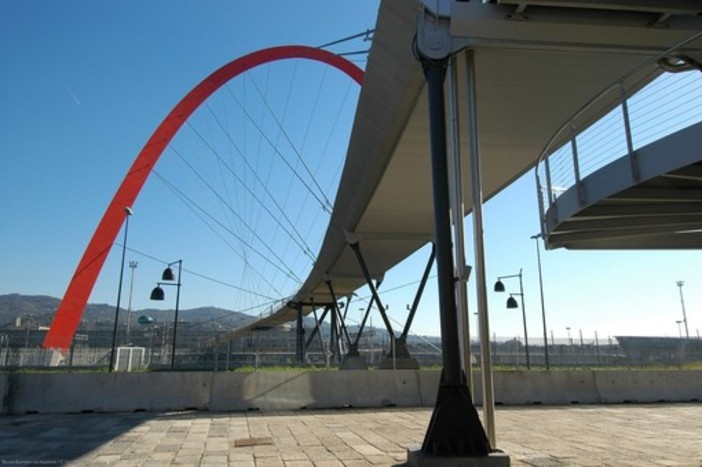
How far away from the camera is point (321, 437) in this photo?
35.0 feet

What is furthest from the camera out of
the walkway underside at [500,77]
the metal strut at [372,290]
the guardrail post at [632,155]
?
the metal strut at [372,290]

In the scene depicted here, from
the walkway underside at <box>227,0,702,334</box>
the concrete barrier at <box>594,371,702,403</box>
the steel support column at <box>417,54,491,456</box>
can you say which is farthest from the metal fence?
the steel support column at <box>417,54,491,456</box>

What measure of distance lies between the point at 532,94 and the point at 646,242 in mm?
4384

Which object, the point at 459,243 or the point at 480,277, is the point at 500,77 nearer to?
the point at 459,243

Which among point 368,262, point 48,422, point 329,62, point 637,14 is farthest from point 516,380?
point 329,62

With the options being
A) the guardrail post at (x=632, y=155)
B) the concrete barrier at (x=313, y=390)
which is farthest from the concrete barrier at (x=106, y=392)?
the guardrail post at (x=632, y=155)

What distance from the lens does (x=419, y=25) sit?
31.5 feet

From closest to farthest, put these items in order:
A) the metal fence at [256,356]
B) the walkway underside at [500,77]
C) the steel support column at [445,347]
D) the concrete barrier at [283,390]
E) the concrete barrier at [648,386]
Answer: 1. the steel support column at [445,347]
2. the walkway underside at [500,77]
3. the concrete barrier at [283,390]
4. the concrete barrier at [648,386]
5. the metal fence at [256,356]

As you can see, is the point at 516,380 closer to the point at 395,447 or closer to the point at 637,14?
the point at 395,447

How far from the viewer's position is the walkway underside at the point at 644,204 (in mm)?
7867

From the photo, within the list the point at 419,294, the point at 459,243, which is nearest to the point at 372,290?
the point at 419,294

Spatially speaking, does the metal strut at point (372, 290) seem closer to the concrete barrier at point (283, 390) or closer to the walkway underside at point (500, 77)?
the walkway underside at point (500, 77)

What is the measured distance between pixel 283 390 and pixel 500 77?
10204mm

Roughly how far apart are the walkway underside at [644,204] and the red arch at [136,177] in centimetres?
2457
